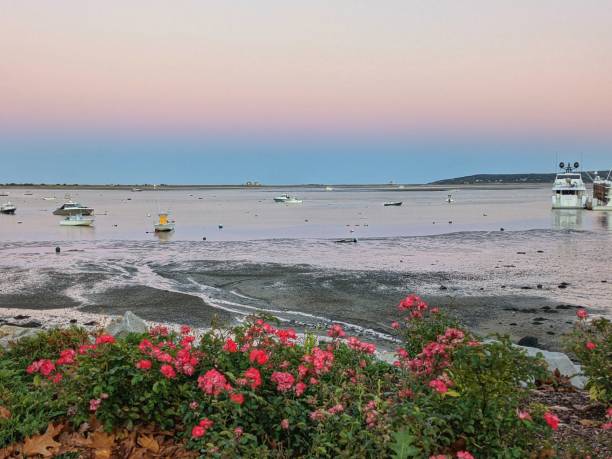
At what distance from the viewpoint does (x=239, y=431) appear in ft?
13.5

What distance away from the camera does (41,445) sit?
4738mm

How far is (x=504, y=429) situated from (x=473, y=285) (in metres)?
17.8

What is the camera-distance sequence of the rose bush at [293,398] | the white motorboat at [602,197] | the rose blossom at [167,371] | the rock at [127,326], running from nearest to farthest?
the rose bush at [293,398], the rose blossom at [167,371], the rock at [127,326], the white motorboat at [602,197]

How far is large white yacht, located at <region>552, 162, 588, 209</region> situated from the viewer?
79062 mm

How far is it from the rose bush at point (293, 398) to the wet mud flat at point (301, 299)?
7.46m

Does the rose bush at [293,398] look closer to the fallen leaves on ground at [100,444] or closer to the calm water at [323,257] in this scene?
the fallen leaves on ground at [100,444]

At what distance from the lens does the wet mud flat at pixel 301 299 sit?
1529cm

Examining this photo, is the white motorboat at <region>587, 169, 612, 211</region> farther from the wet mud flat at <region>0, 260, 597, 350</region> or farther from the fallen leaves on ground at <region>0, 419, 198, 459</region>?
the fallen leaves on ground at <region>0, 419, 198, 459</region>

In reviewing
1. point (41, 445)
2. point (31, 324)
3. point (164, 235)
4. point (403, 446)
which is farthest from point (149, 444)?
point (164, 235)

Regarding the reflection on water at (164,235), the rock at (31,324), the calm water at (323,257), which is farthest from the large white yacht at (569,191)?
the rock at (31,324)

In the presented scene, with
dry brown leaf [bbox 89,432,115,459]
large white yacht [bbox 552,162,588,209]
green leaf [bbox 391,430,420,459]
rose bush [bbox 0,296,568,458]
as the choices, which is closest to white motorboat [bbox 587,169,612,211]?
large white yacht [bbox 552,162,588,209]

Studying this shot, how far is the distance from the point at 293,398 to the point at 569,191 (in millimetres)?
85012

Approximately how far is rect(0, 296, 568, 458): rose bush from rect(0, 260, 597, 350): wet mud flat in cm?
746

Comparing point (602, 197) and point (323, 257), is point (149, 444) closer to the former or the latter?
point (323, 257)
